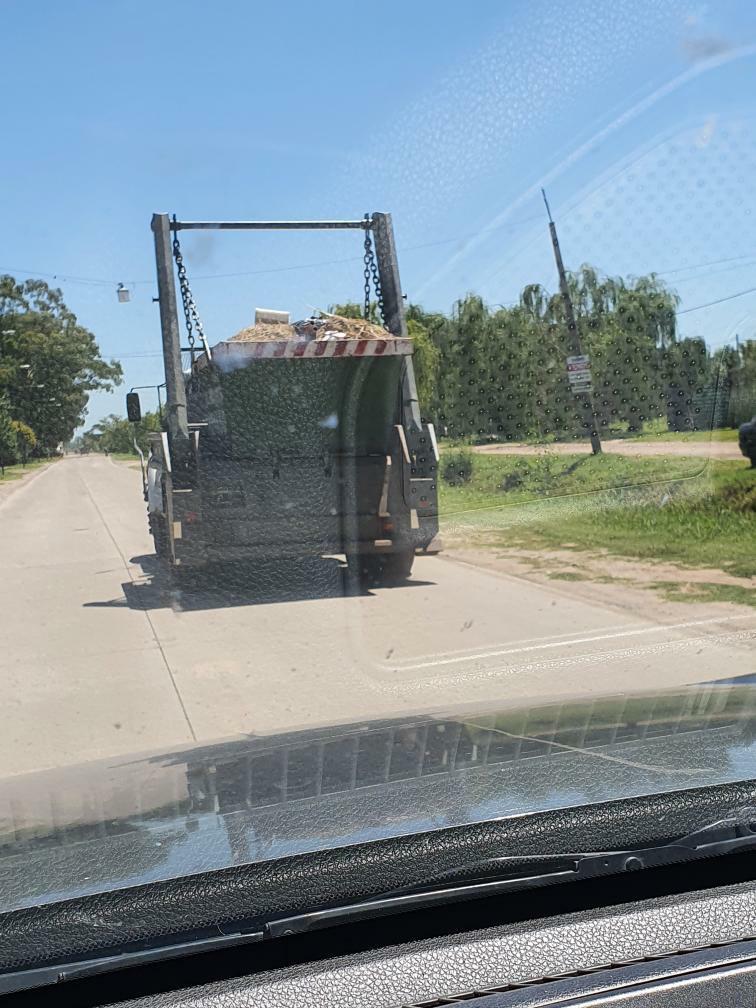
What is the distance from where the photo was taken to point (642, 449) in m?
13.8

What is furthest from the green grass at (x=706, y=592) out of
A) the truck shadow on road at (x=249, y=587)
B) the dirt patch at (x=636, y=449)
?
the dirt patch at (x=636, y=449)

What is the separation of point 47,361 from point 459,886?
131 feet

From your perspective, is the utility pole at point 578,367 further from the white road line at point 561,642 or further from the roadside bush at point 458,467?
the white road line at point 561,642

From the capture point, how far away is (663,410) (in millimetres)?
12492

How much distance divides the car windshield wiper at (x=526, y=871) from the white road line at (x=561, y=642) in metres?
5.64

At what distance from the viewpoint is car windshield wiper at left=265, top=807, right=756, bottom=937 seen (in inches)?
78.3

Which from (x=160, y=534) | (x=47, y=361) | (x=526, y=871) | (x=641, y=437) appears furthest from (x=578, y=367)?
(x=47, y=361)

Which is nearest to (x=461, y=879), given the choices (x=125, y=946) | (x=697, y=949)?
(x=697, y=949)

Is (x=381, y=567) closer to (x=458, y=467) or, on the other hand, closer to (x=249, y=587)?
(x=249, y=587)

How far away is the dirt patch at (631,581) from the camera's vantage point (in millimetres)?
9798

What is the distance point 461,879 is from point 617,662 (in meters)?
5.82

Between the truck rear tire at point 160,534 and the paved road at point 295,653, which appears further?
the truck rear tire at point 160,534

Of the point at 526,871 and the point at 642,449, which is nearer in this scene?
the point at 526,871

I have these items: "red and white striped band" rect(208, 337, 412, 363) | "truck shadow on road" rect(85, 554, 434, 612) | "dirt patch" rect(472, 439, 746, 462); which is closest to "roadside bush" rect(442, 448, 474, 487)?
"dirt patch" rect(472, 439, 746, 462)
